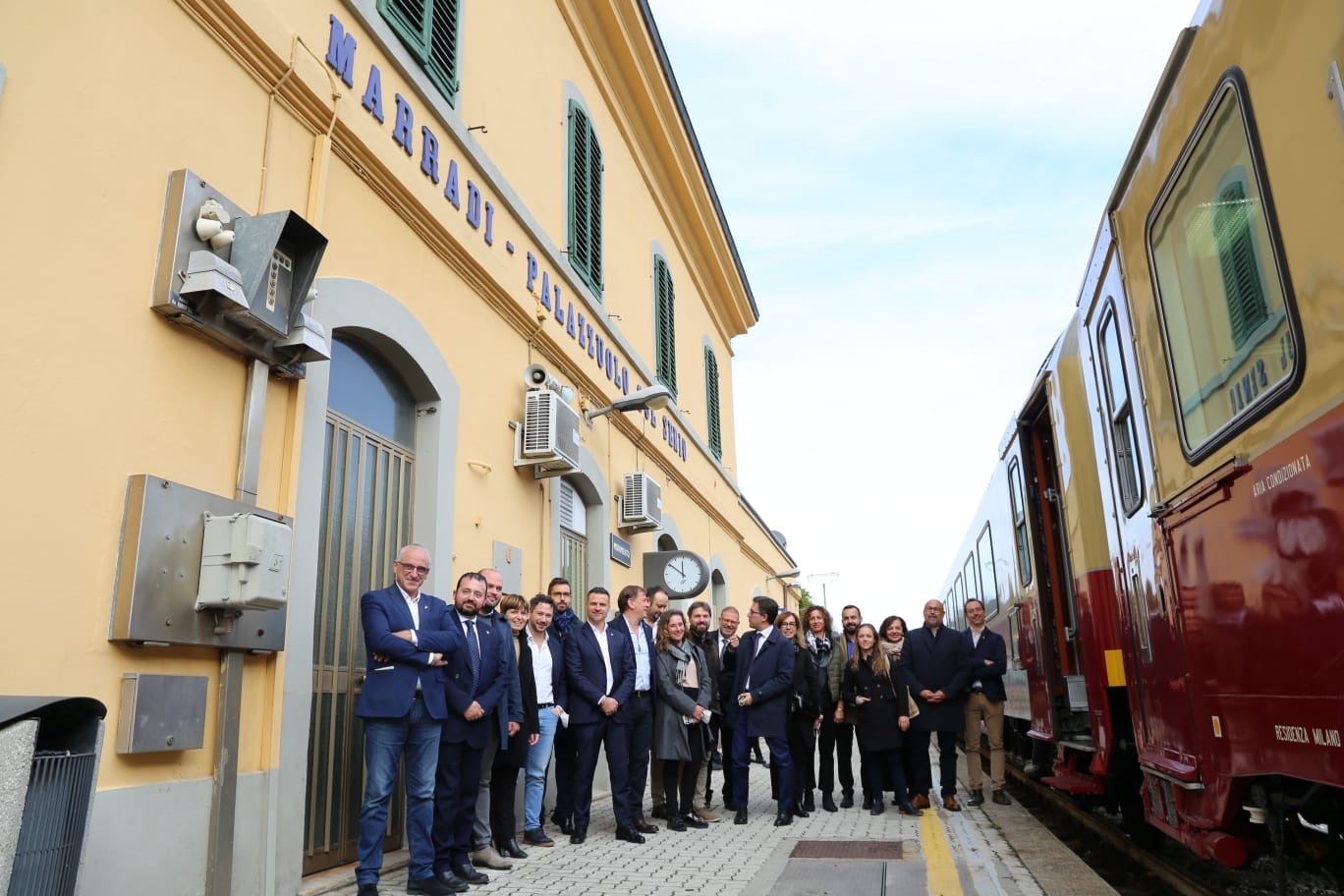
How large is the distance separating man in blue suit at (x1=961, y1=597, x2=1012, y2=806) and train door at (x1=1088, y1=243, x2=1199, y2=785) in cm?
356

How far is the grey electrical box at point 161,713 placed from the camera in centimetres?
427

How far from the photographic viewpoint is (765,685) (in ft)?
27.7

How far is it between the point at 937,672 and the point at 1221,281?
5.85 metres

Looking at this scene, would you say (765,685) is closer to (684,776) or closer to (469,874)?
(684,776)

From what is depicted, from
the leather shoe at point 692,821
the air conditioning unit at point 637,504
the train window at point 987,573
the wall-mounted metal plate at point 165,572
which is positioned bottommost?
the leather shoe at point 692,821

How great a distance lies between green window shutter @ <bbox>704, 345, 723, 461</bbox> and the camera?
733 inches

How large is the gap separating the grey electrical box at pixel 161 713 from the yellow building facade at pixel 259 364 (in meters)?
→ 0.02

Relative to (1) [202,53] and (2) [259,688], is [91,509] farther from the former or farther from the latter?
(1) [202,53]

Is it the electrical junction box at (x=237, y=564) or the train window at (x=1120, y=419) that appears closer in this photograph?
the electrical junction box at (x=237, y=564)

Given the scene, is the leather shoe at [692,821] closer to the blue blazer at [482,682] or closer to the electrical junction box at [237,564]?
the blue blazer at [482,682]

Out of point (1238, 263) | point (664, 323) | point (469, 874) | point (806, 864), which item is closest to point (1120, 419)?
point (1238, 263)

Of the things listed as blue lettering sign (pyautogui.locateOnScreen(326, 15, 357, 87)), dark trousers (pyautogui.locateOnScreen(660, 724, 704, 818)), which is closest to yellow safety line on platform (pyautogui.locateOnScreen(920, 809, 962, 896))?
dark trousers (pyautogui.locateOnScreen(660, 724, 704, 818))

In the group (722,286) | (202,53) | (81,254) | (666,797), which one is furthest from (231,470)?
(722,286)

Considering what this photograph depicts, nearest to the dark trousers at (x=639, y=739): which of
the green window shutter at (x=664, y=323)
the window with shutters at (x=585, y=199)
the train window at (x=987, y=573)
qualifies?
the window with shutters at (x=585, y=199)
